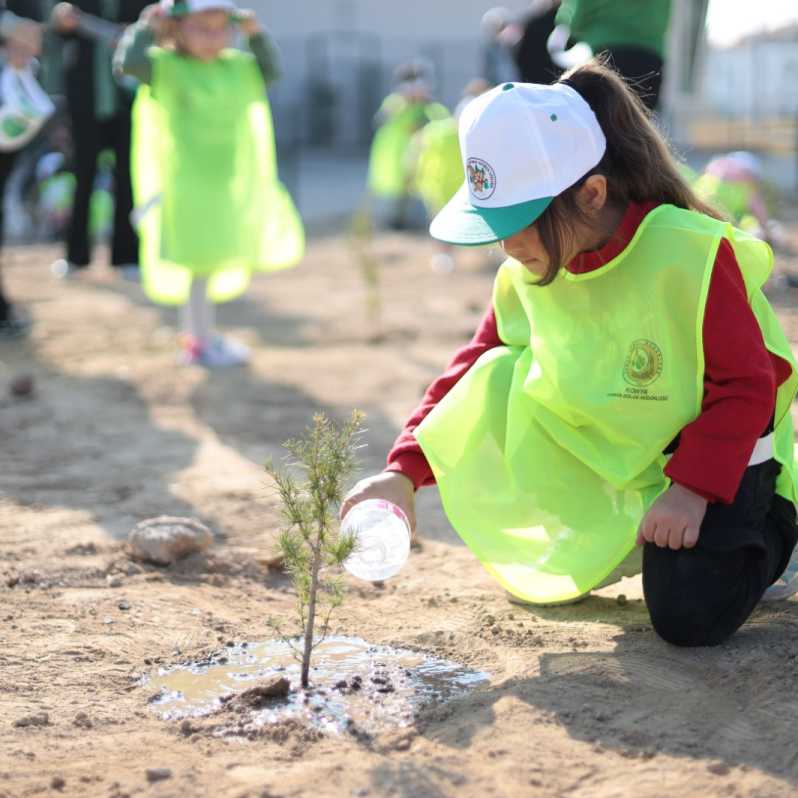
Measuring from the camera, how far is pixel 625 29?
489 cm

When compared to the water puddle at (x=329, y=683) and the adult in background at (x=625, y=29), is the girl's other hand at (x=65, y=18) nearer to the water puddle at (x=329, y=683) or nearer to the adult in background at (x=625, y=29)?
the adult in background at (x=625, y=29)

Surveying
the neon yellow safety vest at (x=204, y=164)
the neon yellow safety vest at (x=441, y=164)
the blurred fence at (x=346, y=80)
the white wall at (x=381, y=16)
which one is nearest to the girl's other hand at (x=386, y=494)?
the neon yellow safety vest at (x=204, y=164)

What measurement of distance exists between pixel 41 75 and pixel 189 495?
Result: 8469 mm

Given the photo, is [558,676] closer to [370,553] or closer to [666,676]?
[666,676]

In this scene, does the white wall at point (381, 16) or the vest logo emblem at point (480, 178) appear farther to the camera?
the white wall at point (381, 16)

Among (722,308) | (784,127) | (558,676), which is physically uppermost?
(722,308)

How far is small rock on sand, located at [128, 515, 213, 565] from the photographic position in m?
3.34

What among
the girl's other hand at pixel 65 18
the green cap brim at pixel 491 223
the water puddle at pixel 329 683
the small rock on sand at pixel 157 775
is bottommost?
the water puddle at pixel 329 683

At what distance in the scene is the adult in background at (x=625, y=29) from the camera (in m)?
4.87

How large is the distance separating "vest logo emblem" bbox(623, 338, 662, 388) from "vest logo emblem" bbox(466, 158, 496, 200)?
0.46 metres

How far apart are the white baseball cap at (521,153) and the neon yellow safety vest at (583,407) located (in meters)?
0.25

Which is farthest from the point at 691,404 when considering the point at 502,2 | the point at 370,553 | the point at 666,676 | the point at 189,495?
the point at 502,2

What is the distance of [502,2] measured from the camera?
2602cm

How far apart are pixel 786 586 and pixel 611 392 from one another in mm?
684
